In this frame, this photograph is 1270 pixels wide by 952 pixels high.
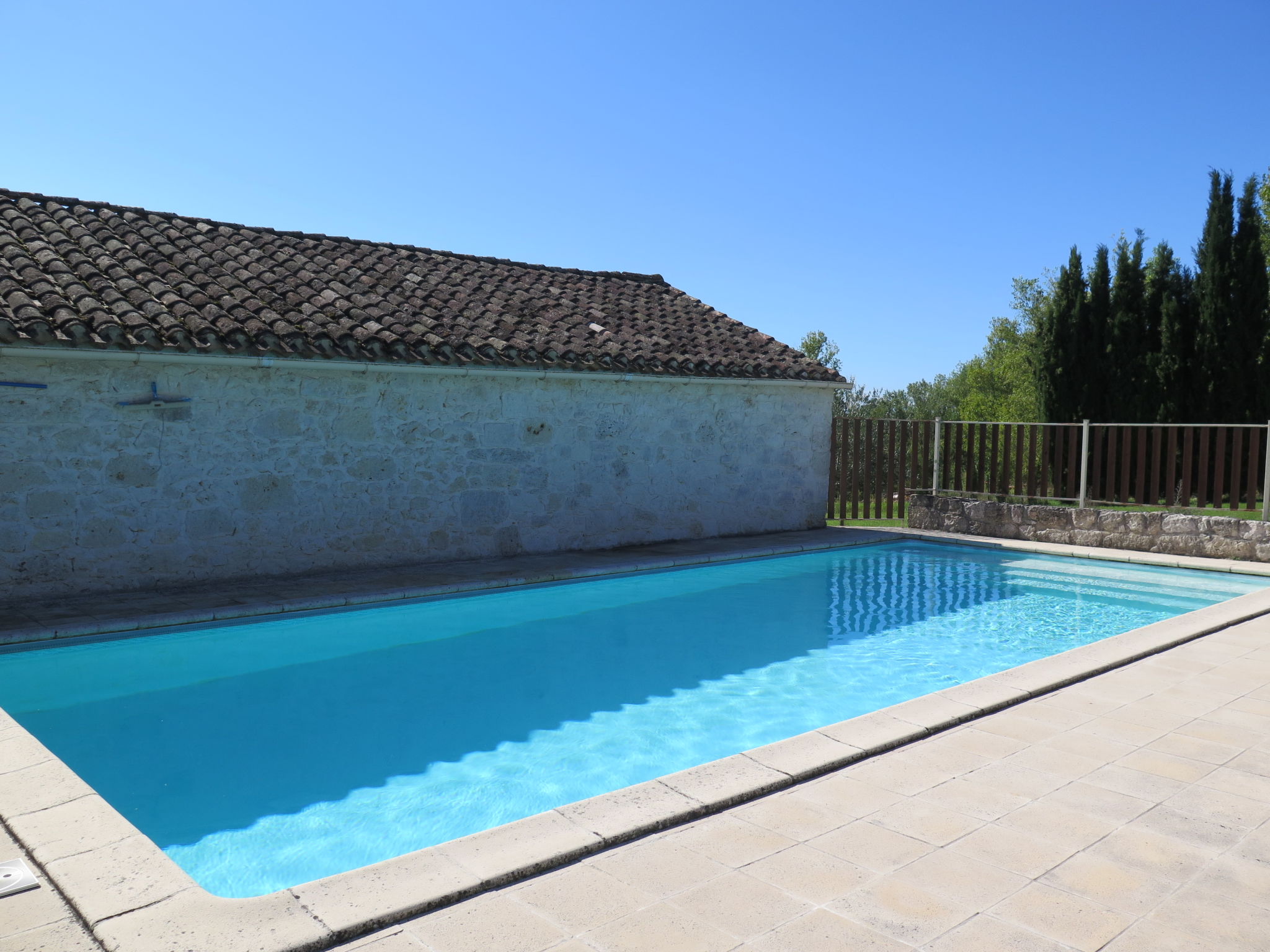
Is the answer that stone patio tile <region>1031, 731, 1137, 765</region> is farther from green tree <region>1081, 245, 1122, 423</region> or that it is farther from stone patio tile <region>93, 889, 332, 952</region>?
green tree <region>1081, 245, 1122, 423</region>

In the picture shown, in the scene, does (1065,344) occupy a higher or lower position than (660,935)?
higher

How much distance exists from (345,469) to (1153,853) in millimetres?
9167

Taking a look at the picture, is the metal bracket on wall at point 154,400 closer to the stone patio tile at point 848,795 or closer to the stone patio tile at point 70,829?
the stone patio tile at point 70,829

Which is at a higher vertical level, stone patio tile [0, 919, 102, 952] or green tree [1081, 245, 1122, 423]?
green tree [1081, 245, 1122, 423]

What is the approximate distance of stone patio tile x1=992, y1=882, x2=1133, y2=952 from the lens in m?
2.91

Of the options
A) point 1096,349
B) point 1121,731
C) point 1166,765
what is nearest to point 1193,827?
point 1166,765

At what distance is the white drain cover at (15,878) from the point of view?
3113mm

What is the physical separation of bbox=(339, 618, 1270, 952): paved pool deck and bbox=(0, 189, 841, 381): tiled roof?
7.84 metres

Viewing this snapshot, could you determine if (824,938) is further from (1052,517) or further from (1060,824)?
(1052,517)

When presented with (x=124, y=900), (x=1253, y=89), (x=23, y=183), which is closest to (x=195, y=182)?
(x=23, y=183)

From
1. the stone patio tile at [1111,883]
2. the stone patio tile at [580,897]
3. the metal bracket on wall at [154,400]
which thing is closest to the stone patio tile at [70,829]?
the stone patio tile at [580,897]

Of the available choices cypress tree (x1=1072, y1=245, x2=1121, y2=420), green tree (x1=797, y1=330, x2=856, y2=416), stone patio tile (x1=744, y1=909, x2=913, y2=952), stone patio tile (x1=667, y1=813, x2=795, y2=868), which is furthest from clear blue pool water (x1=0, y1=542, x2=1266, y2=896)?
green tree (x1=797, y1=330, x2=856, y2=416)

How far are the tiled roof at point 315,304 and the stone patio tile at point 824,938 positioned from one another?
334 inches

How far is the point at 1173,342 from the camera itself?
780 inches
